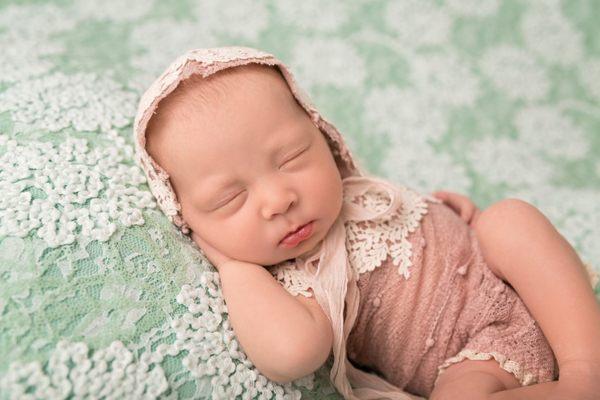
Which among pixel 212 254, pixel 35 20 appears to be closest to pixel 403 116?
pixel 212 254

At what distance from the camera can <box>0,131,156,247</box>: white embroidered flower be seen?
3.57 feet

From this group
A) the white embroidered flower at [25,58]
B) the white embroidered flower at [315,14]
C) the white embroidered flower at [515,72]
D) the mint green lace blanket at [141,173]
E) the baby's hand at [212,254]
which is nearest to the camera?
the mint green lace blanket at [141,173]

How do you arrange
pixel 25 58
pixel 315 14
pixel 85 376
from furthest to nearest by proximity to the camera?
pixel 315 14
pixel 25 58
pixel 85 376

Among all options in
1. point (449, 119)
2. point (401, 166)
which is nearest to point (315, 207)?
point (401, 166)

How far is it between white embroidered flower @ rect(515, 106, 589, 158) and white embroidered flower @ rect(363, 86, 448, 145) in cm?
26

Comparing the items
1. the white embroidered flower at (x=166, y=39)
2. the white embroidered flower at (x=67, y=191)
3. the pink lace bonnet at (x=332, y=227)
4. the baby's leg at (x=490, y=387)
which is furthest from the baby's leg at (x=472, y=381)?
the white embroidered flower at (x=166, y=39)

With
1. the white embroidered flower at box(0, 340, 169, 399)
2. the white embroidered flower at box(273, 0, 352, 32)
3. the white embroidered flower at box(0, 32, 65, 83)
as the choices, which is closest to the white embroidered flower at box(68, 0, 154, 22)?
the white embroidered flower at box(0, 32, 65, 83)

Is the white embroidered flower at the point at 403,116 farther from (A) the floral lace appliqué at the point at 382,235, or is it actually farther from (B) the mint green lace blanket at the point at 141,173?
(A) the floral lace appliqué at the point at 382,235

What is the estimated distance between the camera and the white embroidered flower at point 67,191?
1089mm

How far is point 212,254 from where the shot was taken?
1260mm

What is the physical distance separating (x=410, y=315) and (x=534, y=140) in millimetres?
934

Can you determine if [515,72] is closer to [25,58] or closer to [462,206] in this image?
[462,206]

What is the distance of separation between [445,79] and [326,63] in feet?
1.32

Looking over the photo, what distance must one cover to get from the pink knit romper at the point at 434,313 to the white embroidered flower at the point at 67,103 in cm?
69
